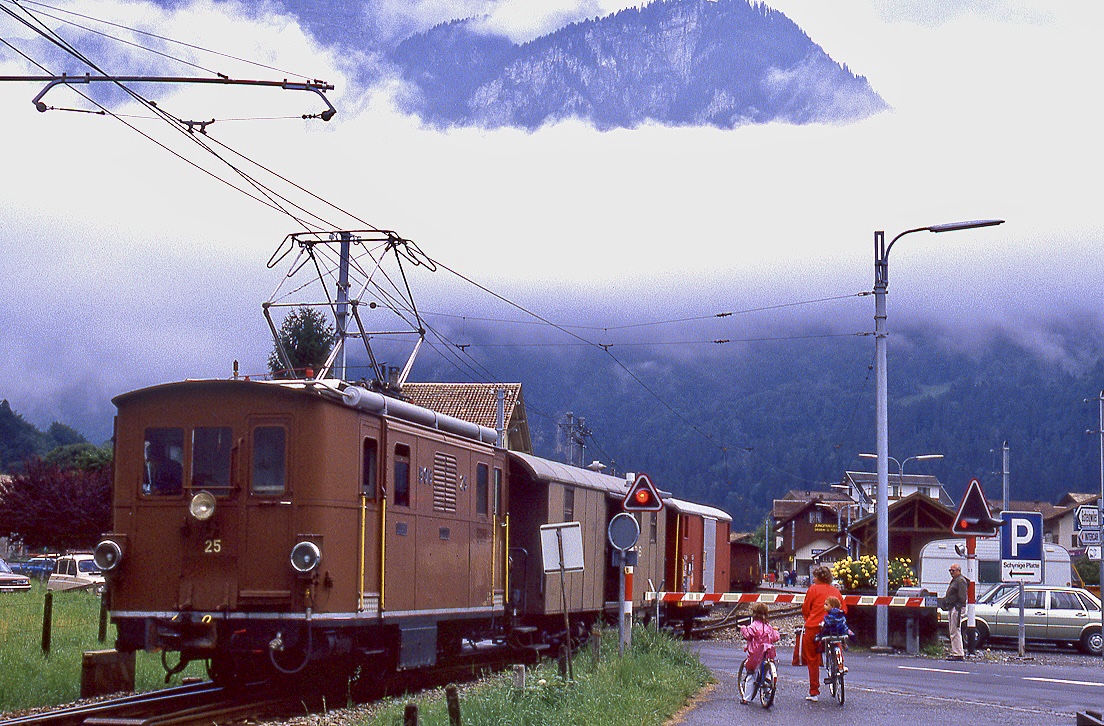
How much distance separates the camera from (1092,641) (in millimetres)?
31125

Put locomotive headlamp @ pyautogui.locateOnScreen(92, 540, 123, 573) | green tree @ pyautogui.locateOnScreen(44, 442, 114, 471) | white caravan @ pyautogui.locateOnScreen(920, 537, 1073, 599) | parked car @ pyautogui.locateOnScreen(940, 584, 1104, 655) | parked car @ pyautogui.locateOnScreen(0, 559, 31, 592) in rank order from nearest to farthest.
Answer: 1. locomotive headlamp @ pyautogui.locateOnScreen(92, 540, 123, 573)
2. parked car @ pyautogui.locateOnScreen(940, 584, 1104, 655)
3. white caravan @ pyautogui.locateOnScreen(920, 537, 1073, 599)
4. parked car @ pyautogui.locateOnScreen(0, 559, 31, 592)
5. green tree @ pyautogui.locateOnScreen(44, 442, 114, 471)

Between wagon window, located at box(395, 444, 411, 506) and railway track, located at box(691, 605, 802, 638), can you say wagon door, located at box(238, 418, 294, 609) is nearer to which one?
wagon window, located at box(395, 444, 411, 506)

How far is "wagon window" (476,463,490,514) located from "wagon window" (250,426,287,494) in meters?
4.37

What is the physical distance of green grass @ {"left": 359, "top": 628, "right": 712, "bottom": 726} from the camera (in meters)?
12.5

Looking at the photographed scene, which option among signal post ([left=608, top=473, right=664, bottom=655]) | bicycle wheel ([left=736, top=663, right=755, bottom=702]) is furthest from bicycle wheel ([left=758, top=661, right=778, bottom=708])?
signal post ([left=608, top=473, right=664, bottom=655])

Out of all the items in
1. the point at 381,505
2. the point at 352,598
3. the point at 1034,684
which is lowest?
the point at 1034,684

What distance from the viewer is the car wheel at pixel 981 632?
3066cm

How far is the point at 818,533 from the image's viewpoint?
125m

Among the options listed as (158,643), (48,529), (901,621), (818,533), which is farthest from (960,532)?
(818,533)

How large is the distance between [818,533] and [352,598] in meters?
114

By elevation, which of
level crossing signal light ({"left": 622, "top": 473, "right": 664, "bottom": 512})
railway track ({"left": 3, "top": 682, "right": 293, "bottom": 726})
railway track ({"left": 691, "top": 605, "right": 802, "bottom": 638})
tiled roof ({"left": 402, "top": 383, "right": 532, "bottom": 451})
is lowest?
railway track ({"left": 691, "top": 605, "right": 802, "bottom": 638})

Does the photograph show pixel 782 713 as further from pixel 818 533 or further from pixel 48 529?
pixel 818 533

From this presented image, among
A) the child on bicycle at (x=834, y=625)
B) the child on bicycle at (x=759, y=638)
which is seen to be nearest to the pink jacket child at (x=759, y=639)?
the child on bicycle at (x=759, y=638)

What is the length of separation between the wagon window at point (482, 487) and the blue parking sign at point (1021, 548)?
10.0m
